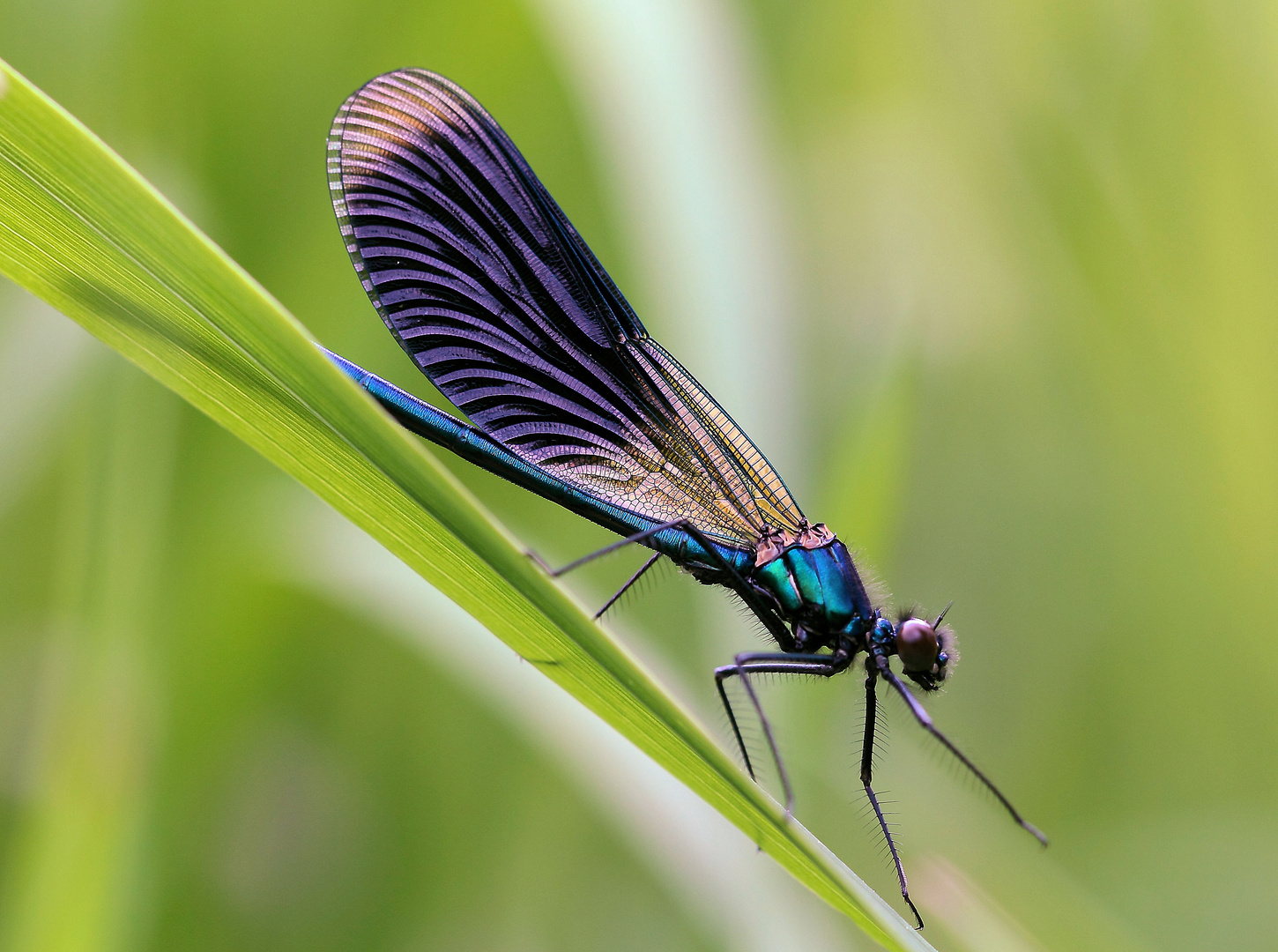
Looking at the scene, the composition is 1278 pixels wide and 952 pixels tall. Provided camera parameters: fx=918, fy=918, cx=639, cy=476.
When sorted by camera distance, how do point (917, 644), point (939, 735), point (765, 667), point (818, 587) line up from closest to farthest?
point (939, 735) → point (765, 667) → point (917, 644) → point (818, 587)

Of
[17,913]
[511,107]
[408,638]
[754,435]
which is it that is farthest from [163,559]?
[511,107]

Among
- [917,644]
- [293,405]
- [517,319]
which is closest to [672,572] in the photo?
[917,644]

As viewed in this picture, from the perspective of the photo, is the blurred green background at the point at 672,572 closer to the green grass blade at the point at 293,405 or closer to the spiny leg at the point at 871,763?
the spiny leg at the point at 871,763

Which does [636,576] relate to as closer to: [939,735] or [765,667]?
[765,667]

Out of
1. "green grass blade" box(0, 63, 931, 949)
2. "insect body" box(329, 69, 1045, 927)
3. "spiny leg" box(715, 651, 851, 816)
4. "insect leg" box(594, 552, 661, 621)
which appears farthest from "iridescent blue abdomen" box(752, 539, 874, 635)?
"green grass blade" box(0, 63, 931, 949)

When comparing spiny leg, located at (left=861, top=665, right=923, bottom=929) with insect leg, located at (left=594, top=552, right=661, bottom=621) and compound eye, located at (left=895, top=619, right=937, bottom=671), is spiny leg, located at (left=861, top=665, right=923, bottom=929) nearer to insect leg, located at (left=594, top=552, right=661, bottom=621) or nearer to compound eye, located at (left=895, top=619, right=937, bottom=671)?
compound eye, located at (left=895, top=619, right=937, bottom=671)

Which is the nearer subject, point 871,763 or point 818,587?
point 871,763

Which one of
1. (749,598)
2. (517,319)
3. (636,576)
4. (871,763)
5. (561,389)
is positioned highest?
(517,319)
